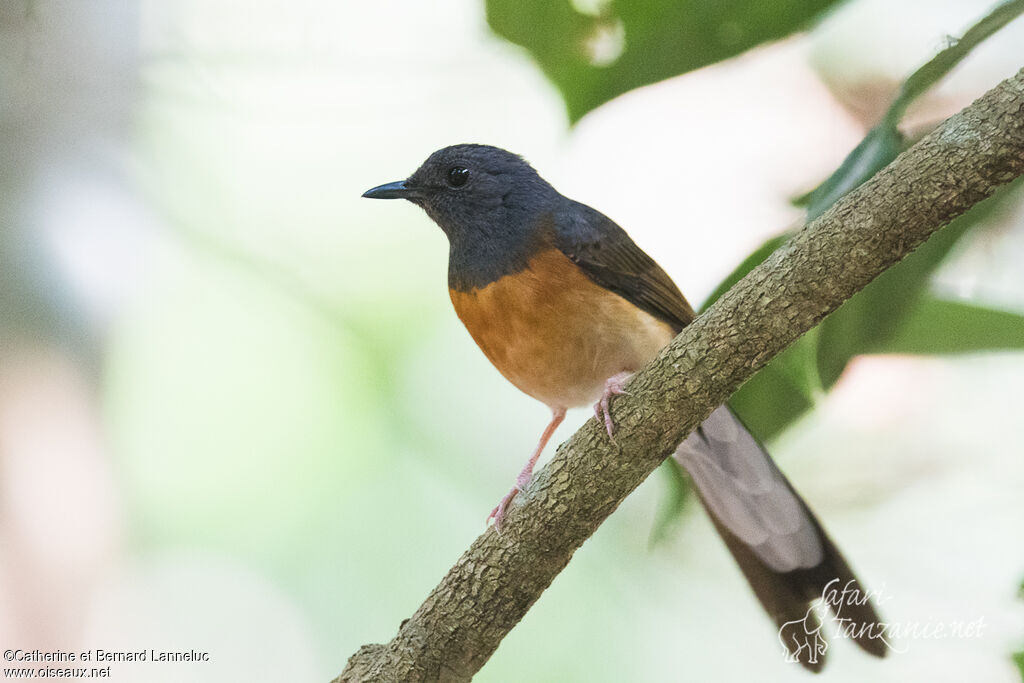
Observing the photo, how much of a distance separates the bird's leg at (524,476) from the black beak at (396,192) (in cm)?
89

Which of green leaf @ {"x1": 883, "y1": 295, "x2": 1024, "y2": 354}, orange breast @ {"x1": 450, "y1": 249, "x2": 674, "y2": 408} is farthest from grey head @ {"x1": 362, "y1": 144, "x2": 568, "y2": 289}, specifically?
green leaf @ {"x1": 883, "y1": 295, "x2": 1024, "y2": 354}

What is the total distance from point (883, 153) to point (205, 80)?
2.79 m

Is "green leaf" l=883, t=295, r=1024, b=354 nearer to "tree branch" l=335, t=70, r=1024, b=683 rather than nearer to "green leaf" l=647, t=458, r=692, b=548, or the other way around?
"tree branch" l=335, t=70, r=1024, b=683

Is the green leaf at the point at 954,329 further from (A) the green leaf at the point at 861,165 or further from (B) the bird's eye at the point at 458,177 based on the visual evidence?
(B) the bird's eye at the point at 458,177

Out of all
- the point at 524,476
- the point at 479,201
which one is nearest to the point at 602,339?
the point at 524,476

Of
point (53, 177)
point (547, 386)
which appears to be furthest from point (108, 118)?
point (547, 386)

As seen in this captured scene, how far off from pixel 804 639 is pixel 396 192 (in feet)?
6.44

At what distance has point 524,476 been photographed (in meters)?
2.85

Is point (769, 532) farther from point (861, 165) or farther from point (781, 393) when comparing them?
point (861, 165)

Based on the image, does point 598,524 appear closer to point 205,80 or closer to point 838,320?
point 838,320

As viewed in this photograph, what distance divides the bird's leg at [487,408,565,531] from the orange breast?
0.90ft

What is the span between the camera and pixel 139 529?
4.04 meters

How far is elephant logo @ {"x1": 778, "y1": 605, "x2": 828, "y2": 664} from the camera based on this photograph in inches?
113

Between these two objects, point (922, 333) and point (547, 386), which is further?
point (547, 386)
